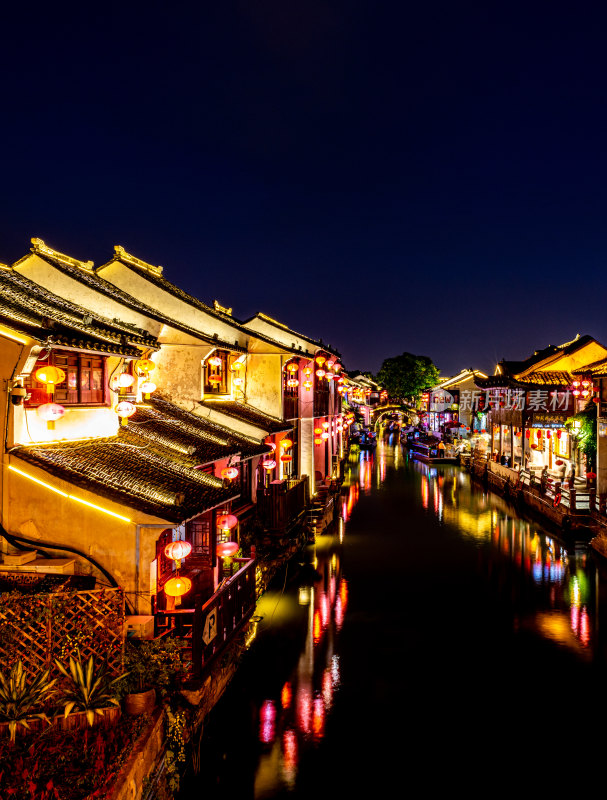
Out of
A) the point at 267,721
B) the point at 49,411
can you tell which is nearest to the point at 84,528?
the point at 49,411

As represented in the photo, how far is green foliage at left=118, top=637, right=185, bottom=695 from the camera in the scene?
7.72 meters

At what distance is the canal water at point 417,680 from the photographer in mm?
9281

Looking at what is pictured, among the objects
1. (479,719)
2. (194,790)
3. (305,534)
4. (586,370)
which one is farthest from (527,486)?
(194,790)

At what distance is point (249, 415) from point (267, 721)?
11934 millimetres

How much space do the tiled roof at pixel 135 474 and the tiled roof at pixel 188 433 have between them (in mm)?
885

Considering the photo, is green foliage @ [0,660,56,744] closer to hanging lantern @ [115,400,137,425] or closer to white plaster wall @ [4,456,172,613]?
white plaster wall @ [4,456,172,613]

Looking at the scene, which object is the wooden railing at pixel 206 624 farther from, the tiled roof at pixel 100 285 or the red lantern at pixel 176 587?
the tiled roof at pixel 100 285

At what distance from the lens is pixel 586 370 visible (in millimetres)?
26906

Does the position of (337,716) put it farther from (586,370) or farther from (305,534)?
(586,370)

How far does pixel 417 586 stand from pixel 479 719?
8070 mm

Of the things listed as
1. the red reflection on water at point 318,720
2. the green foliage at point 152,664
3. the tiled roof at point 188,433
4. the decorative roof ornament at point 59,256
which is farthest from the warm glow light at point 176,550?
the decorative roof ornament at point 59,256

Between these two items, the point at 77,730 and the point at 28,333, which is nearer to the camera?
the point at 77,730

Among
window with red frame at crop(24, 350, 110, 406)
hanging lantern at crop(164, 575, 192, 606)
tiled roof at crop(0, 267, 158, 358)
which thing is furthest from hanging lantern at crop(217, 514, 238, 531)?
tiled roof at crop(0, 267, 158, 358)

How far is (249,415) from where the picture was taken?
21031mm
